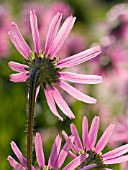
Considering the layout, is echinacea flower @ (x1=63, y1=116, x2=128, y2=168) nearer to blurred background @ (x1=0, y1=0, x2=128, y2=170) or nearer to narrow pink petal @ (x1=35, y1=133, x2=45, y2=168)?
narrow pink petal @ (x1=35, y1=133, x2=45, y2=168)

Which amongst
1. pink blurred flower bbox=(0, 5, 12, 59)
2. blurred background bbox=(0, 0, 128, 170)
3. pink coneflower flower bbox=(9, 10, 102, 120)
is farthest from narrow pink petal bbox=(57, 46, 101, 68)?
pink blurred flower bbox=(0, 5, 12, 59)

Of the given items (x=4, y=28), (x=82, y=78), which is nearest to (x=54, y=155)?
(x=82, y=78)

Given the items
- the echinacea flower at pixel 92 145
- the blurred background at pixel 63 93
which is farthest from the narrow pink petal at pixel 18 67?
the blurred background at pixel 63 93

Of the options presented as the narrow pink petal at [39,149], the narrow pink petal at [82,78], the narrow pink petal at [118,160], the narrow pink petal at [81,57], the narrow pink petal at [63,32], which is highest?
the narrow pink petal at [63,32]

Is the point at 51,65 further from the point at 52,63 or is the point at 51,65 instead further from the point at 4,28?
the point at 4,28

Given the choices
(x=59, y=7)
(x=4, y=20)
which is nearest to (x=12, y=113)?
(x=4, y=20)

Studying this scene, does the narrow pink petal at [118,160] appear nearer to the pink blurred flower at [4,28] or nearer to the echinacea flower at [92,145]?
the echinacea flower at [92,145]
